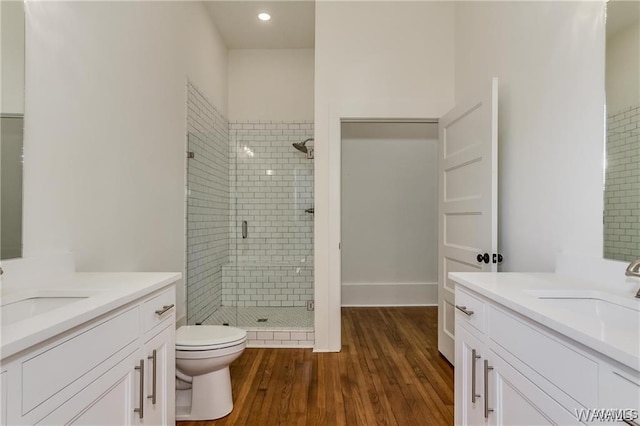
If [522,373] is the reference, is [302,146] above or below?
above

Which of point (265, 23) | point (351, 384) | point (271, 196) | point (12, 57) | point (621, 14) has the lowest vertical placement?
point (351, 384)

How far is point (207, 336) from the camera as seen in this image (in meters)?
1.88

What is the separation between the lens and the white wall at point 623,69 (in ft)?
3.95

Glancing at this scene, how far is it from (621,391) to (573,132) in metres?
A: 1.22

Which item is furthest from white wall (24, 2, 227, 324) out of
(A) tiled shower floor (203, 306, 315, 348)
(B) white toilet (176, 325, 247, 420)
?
(A) tiled shower floor (203, 306, 315, 348)

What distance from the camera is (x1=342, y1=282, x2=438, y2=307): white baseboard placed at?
4.18 meters

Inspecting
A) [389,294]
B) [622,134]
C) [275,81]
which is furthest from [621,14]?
[389,294]

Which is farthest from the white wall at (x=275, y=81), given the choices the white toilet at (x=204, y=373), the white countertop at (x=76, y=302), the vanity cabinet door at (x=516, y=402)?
the vanity cabinet door at (x=516, y=402)

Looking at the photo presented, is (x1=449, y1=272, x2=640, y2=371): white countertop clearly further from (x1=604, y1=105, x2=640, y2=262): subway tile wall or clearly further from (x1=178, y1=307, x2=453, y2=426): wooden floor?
(x1=178, y1=307, x2=453, y2=426): wooden floor

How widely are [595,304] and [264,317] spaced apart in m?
2.71

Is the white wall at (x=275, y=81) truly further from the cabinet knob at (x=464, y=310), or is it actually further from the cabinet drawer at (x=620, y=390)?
the cabinet drawer at (x=620, y=390)

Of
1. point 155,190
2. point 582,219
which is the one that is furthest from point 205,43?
point 582,219

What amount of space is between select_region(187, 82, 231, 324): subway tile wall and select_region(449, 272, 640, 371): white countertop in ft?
7.26

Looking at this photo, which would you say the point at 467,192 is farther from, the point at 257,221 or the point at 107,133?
the point at 257,221
